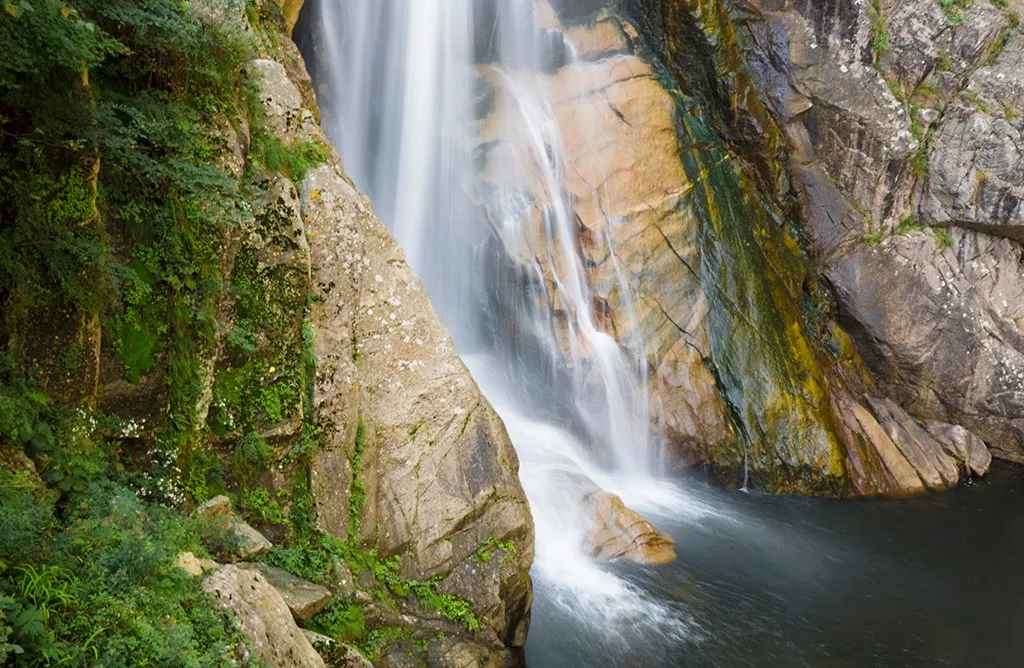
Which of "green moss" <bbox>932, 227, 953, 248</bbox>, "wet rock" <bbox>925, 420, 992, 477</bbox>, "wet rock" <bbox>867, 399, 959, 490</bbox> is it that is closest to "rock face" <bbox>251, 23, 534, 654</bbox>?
"wet rock" <bbox>867, 399, 959, 490</bbox>

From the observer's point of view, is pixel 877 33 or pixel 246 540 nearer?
pixel 246 540

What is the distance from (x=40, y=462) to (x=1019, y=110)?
61.5ft

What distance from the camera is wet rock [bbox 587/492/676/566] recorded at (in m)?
9.13

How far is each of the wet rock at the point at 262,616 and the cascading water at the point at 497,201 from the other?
6634 mm

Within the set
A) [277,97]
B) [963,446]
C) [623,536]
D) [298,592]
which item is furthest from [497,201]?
[963,446]

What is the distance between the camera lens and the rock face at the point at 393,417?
5777 mm

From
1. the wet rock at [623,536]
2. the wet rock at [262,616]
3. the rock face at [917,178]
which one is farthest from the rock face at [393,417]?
the rock face at [917,178]

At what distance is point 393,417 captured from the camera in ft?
20.4

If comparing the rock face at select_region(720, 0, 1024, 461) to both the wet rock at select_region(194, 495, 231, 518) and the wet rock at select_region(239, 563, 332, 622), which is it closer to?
the wet rock at select_region(239, 563, 332, 622)

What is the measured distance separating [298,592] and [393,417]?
72.0 inches

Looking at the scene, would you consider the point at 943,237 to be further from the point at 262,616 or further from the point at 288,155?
the point at 262,616

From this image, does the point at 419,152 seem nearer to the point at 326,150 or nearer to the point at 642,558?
the point at 326,150

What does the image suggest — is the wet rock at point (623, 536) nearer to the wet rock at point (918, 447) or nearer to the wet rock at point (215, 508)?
the wet rock at point (215, 508)

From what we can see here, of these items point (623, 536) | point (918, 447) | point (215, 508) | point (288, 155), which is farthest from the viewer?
point (918, 447)
